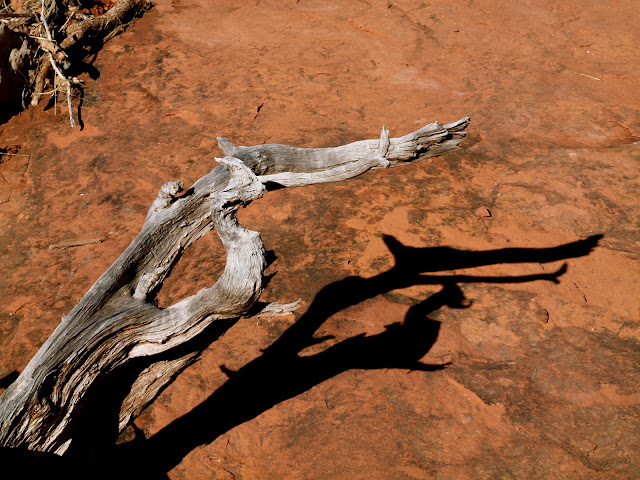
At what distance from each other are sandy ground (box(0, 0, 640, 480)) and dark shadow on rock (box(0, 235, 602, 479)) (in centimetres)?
2

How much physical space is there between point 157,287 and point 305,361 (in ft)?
4.80

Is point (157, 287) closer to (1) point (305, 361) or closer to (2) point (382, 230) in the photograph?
(1) point (305, 361)

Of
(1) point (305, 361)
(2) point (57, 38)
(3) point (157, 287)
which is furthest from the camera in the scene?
(2) point (57, 38)

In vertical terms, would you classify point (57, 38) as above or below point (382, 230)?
above

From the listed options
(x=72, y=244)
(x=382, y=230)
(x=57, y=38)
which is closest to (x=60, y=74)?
(x=57, y=38)

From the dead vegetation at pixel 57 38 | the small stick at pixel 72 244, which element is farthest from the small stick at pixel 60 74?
the small stick at pixel 72 244

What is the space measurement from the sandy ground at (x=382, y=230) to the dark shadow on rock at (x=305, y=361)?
16 millimetres

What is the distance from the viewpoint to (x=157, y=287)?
257cm

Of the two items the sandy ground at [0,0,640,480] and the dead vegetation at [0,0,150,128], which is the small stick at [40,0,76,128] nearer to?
the dead vegetation at [0,0,150,128]

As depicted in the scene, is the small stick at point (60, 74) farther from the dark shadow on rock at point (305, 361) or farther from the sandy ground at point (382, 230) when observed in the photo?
the dark shadow on rock at point (305, 361)

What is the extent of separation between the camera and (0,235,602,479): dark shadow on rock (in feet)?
9.95

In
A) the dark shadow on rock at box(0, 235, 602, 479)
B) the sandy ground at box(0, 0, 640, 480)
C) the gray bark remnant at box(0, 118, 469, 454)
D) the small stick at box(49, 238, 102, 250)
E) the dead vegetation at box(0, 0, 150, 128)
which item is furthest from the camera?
the dead vegetation at box(0, 0, 150, 128)

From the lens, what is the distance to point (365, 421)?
339 cm

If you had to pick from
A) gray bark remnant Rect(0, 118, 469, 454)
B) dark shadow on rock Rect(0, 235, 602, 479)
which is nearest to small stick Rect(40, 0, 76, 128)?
dark shadow on rock Rect(0, 235, 602, 479)
